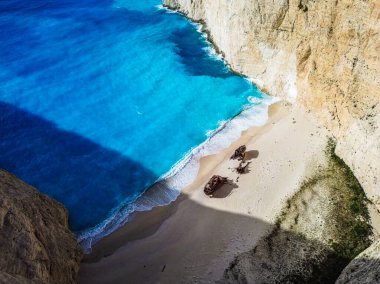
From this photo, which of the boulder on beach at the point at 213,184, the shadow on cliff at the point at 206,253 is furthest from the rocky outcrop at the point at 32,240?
the boulder on beach at the point at 213,184

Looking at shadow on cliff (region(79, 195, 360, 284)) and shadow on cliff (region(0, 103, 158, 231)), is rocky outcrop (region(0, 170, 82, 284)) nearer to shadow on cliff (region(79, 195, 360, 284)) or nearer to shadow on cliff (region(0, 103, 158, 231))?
shadow on cliff (region(79, 195, 360, 284))

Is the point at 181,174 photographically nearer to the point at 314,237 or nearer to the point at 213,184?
the point at 213,184

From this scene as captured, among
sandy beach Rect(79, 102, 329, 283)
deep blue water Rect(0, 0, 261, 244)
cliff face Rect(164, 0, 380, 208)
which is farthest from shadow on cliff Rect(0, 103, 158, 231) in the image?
cliff face Rect(164, 0, 380, 208)

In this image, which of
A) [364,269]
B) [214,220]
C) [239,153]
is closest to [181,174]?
[239,153]

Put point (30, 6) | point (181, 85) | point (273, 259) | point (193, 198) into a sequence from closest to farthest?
point (273, 259) < point (193, 198) < point (181, 85) < point (30, 6)

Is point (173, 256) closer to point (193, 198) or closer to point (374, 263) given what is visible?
point (193, 198)

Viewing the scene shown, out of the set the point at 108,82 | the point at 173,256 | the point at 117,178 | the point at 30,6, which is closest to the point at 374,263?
the point at 173,256
